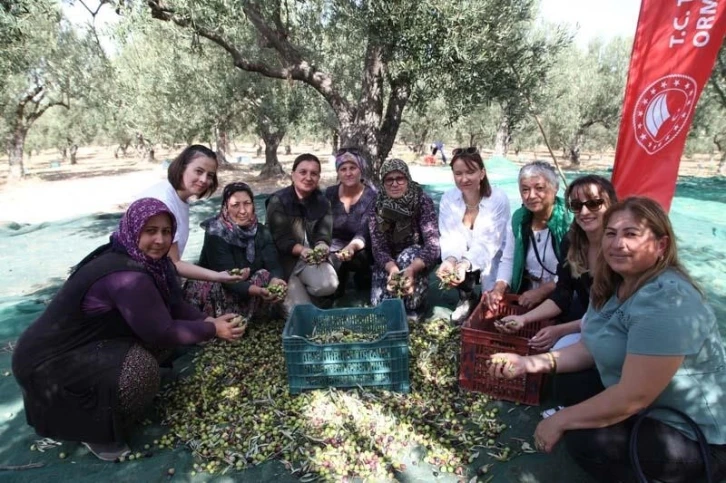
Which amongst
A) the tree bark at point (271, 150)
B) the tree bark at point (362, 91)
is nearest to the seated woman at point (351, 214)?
the tree bark at point (362, 91)

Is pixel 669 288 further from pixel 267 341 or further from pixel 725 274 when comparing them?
pixel 725 274

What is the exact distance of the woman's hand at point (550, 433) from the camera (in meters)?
1.94

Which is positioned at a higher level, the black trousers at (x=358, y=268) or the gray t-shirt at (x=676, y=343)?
the gray t-shirt at (x=676, y=343)

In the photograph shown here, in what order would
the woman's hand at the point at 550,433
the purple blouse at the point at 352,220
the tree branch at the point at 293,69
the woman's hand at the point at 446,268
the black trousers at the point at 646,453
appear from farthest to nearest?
the tree branch at the point at 293,69
the purple blouse at the point at 352,220
the woman's hand at the point at 446,268
the woman's hand at the point at 550,433
the black trousers at the point at 646,453

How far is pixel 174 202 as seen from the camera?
3.54 metres

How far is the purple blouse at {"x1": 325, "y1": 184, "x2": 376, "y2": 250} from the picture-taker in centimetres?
457

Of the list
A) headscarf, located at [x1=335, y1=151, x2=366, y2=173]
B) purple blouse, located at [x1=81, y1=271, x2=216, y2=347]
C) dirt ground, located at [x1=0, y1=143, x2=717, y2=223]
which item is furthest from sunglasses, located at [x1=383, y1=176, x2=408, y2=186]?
dirt ground, located at [x1=0, y1=143, x2=717, y2=223]

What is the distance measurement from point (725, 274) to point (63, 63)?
943 inches

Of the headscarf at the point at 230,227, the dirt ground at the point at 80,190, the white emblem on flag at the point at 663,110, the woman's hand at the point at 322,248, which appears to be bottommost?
the dirt ground at the point at 80,190

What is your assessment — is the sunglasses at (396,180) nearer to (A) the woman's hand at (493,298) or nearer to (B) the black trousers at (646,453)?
(A) the woman's hand at (493,298)

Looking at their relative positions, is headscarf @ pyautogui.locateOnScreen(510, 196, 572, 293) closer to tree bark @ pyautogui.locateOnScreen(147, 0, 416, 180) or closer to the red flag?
the red flag

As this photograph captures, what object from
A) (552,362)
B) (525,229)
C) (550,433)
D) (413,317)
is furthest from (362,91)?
(550,433)

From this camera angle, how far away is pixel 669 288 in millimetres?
1739

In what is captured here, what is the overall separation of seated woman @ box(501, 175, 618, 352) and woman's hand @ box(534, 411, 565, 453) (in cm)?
74
